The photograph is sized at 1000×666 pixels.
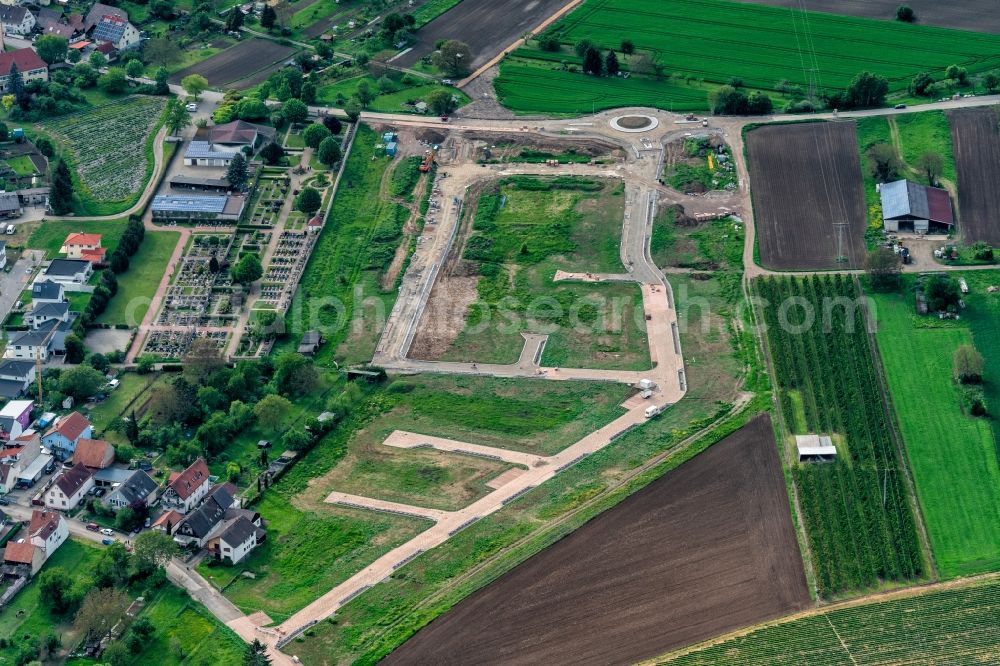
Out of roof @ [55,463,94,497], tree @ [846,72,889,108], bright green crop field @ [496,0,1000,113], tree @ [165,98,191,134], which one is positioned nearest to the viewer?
roof @ [55,463,94,497]

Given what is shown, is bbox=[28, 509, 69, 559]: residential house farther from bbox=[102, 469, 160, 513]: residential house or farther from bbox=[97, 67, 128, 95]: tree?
bbox=[97, 67, 128, 95]: tree

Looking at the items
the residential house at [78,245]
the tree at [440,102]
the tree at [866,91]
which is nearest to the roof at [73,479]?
the residential house at [78,245]

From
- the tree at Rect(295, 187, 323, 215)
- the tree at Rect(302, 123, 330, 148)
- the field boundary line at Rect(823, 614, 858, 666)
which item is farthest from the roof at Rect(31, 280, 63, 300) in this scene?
the field boundary line at Rect(823, 614, 858, 666)

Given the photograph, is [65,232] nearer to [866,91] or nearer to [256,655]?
[256,655]

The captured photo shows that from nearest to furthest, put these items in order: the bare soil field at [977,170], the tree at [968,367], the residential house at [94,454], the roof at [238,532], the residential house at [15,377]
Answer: the roof at [238,532], the residential house at [94,454], the tree at [968,367], the residential house at [15,377], the bare soil field at [977,170]

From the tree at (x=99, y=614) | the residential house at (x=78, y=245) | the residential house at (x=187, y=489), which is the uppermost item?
the residential house at (x=78, y=245)

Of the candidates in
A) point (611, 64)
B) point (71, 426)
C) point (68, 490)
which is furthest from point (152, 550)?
point (611, 64)

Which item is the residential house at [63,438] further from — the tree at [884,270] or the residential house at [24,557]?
the tree at [884,270]

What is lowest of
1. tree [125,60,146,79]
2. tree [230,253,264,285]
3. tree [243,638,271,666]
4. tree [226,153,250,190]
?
tree [243,638,271,666]
